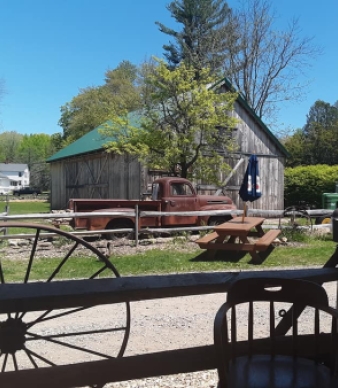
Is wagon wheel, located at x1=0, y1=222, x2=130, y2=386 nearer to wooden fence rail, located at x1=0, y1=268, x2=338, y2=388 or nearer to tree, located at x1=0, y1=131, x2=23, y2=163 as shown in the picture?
wooden fence rail, located at x1=0, y1=268, x2=338, y2=388

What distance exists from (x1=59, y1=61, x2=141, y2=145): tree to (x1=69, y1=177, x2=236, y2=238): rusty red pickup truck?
75.2ft

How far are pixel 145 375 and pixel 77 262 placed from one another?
6805mm

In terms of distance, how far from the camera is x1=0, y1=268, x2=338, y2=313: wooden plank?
2.17m

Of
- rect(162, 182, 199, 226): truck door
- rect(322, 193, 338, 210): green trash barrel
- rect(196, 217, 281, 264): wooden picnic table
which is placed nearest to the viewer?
rect(196, 217, 281, 264): wooden picnic table

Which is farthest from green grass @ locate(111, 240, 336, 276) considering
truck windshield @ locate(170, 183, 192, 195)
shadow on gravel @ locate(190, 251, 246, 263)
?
truck windshield @ locate(170, 183, 192, 195)

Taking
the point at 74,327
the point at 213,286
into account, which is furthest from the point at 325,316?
the point at 213,286

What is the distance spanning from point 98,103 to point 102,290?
133 feet

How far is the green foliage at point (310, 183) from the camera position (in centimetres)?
2352

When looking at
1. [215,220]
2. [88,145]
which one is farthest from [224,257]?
[88,145]

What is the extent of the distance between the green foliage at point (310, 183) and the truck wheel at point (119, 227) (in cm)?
1472

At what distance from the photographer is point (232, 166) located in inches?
804

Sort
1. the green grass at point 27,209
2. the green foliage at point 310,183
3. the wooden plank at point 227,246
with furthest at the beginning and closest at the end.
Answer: the green grass at point 27,209, the green foliage at point 310,183, the wooden plank at point 227,246

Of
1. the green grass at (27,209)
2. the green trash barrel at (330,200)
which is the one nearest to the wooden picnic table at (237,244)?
the green trash barrel at (330,200)

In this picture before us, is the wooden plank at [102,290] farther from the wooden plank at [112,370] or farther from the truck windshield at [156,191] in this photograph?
the truck windshield at [156,191]
